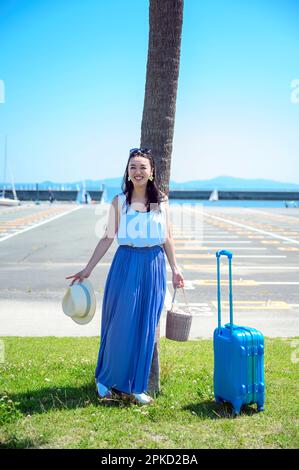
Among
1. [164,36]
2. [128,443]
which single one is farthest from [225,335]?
[164,36]

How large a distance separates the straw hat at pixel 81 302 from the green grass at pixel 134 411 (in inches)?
27.4

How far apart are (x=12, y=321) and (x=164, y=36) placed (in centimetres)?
478

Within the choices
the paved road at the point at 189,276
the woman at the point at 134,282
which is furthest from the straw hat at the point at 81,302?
the paved road at the point at 189,276

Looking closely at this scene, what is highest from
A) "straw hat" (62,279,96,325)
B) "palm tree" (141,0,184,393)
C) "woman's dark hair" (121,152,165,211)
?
"palm tree" (141,0,184,393)

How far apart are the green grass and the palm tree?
0.51m

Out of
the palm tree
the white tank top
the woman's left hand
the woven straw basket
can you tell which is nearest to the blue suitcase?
the woven straw basket

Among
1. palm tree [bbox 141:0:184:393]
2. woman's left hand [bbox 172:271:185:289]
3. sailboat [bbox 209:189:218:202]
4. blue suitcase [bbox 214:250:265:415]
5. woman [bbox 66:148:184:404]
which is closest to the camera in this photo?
blue suitcase [bbox 214:250:265:415]

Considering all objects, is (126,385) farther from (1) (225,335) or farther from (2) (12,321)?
(2) (12,321)

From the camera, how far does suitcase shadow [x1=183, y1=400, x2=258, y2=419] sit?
434 centimetres

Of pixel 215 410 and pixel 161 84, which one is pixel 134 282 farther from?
pixel 161 84

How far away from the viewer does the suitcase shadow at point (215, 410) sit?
434cm

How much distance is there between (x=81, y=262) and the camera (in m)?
14.2

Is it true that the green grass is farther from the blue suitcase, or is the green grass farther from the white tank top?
the white tank top

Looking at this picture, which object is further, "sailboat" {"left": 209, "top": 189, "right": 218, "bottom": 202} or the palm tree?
"sailboat" {"left": 209, "top": 189, "right": 218, "bottom": 202}
